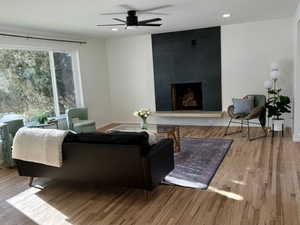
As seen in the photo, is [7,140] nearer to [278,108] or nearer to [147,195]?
[147,195]

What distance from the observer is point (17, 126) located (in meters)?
4.51

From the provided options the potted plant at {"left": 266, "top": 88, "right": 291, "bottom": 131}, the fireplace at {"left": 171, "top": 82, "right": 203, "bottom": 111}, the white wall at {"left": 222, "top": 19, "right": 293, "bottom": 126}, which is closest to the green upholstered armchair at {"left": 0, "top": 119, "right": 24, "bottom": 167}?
the fireplace at {"left": 171, "top": 82, "right": 203, "bottom": 111}

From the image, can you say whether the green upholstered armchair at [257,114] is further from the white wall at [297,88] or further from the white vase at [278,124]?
the white wall at [297,88]

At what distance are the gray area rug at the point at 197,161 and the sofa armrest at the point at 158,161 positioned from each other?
0.31m

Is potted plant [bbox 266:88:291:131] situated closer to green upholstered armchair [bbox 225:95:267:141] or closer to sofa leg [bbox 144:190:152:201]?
green upholstered armchair [bbox 225:95:267:141]

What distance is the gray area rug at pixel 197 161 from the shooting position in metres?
3.46

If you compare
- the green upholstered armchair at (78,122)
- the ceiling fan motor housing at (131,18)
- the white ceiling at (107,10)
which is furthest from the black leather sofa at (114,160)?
the green upholstered armchair at (78,122)

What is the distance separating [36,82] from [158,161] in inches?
149

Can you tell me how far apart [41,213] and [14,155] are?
1.01 metres

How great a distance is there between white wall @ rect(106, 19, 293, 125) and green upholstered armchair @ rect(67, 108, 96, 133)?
1932 mm

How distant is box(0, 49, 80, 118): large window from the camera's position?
4.97 m

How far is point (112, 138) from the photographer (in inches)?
115

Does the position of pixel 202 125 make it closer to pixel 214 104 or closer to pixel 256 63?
pixel 214 104

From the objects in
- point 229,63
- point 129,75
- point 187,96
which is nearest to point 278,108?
point 229,63
